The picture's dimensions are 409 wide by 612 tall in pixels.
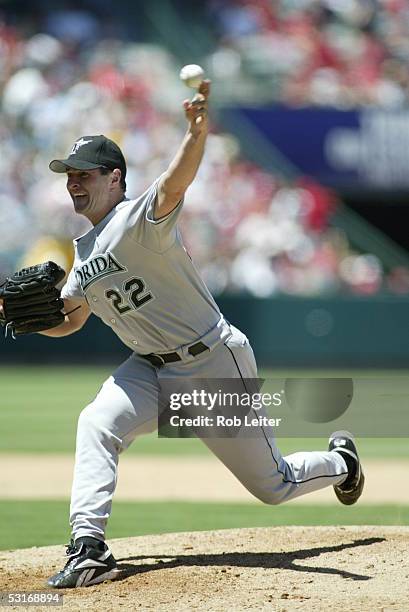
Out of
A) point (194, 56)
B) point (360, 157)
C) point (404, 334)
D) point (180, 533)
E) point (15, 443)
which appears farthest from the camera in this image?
point (194, 56)

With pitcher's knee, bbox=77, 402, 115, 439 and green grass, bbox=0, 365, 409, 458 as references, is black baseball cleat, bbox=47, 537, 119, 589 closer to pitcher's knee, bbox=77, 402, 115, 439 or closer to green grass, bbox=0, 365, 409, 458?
pitcher's knee, bbox=77, 402, 115, 439

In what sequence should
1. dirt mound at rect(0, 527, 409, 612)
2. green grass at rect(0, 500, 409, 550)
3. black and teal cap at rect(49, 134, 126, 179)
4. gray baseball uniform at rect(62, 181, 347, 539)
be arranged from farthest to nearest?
green grass at rect(0, 500, 409, 550)
black and teal cap at rect(49, 134, 126, 179)
gray baseball uniform at rect(62, 181, 347, 539)
dirt mound at rect(0, 527, 409, 612)

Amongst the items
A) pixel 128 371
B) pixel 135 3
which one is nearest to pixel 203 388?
pixel 128 371

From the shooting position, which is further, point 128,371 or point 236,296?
point 236,296

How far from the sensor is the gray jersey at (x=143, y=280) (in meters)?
4.23

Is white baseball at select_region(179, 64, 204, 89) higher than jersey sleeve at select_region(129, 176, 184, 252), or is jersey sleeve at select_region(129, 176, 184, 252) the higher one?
white baseball at select_region(179, 64, 204, 89)

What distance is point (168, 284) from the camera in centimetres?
432

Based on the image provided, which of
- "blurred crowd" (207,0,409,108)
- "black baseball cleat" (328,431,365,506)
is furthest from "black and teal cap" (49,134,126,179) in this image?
"blurred crowd" (207,0,409,108)

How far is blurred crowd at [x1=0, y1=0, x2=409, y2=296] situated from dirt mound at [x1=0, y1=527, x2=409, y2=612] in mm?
8980

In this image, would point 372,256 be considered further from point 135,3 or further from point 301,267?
point 135,3

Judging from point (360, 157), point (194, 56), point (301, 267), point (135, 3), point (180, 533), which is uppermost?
point (135, 3)

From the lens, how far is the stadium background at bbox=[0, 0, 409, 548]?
14453 mm

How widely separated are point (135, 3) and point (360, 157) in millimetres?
4663

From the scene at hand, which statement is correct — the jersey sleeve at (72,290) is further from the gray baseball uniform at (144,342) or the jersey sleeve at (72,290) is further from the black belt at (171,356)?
the black belt at (171,356)
